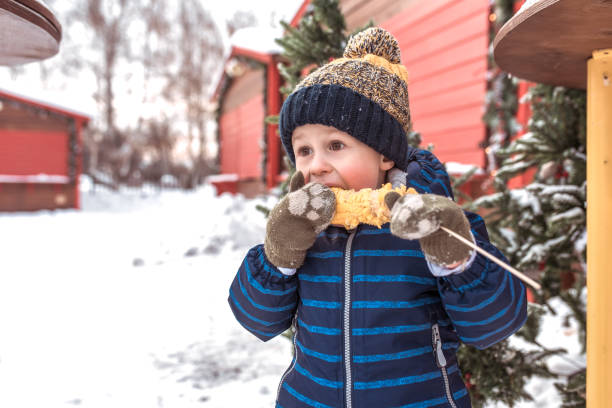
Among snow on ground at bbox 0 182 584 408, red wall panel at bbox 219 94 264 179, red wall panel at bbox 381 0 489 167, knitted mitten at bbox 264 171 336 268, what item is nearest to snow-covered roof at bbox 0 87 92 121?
red wall panel at bbox 219 94 264 179

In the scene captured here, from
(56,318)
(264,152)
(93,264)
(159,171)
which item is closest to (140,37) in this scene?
(159,171)

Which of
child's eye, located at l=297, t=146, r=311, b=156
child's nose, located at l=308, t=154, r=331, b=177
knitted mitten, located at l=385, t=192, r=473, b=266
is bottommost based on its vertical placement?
knitted mitten, located at l=385, t=192, r=473, b=266

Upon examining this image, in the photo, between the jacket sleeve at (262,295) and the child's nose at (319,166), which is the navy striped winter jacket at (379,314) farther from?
the child's nose at (319,166)

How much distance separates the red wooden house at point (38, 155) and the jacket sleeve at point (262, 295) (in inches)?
598

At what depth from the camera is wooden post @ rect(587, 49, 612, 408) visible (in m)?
1.26

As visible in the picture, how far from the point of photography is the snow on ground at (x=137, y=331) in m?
2.63

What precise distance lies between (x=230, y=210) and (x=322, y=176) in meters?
7.60

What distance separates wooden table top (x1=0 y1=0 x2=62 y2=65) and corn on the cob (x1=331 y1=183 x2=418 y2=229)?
129 cm

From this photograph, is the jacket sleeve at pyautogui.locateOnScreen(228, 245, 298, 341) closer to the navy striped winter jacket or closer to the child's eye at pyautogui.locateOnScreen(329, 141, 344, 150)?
the navy striped winter jacket

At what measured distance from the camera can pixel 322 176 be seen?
49.5 inches

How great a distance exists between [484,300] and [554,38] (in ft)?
2.76

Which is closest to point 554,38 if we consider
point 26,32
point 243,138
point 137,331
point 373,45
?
point 373,45

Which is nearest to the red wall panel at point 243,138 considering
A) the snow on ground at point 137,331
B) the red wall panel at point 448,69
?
the snow on ground at point 137,331

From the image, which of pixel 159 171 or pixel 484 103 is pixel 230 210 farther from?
pixel 159 171
